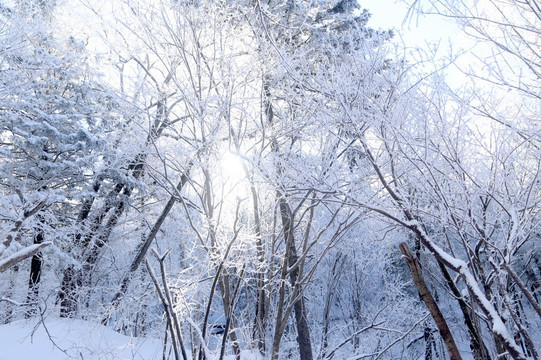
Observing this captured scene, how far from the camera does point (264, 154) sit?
22.2 ft

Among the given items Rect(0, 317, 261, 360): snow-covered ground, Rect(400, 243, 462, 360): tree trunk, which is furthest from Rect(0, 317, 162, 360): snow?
Rect(400, 243, 462, 360): tree trunk

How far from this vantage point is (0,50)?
29.2 ft

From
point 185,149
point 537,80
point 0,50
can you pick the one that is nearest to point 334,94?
point 537,80

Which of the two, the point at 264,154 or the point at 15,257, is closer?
the point at 15,257

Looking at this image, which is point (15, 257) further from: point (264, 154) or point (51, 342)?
point (264, 154)

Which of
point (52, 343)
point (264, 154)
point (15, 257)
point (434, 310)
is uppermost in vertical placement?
point (264, 154)

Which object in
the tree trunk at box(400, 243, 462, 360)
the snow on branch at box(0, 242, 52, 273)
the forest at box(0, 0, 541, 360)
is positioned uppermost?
the forest at box(0, 0, 541, 360)

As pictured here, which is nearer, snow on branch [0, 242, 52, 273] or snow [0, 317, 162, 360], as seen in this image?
snow on branch [0, 242, 52, 273]

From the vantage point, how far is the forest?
12.9 ft

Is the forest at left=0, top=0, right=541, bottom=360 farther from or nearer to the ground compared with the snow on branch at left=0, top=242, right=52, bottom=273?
farther from the ground

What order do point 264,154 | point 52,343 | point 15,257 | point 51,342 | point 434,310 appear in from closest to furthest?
point 15,257, point 434,310, point 52,343, point 51,342, point 264,154

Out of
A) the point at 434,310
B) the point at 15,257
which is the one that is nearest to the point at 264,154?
the point at 434,310

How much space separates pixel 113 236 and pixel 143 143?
7857 mm

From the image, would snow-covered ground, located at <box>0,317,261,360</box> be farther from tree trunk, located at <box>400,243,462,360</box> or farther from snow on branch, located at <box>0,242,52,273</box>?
tree trunk, located at <box>400,243,462,360</box>
